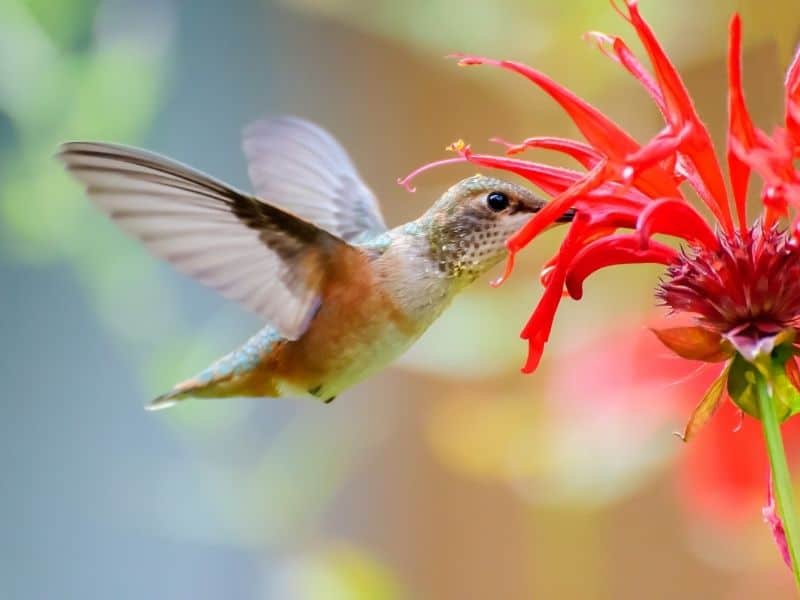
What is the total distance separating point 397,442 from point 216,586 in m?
0.31

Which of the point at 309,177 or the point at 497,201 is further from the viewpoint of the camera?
the point at 309,177

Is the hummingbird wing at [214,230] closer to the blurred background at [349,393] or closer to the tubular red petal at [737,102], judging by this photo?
the tubular red petal at [737,102]

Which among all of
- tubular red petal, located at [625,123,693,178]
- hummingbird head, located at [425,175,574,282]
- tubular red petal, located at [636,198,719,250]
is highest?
tubular red petal, located at [625,123,693,178]

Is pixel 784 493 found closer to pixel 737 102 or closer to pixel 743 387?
pixel 743 387

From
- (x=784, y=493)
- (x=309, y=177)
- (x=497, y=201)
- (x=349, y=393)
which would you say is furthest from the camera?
(x=349, y=393)

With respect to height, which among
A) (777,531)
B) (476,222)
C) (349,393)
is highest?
(476,222)

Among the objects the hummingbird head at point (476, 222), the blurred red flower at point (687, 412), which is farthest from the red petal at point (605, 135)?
the blurred red flower at point (687, 412)

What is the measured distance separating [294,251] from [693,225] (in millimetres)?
245

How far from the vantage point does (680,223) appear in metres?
0.40

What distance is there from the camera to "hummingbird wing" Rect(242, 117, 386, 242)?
66 centimetres

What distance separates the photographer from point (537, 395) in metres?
1.17

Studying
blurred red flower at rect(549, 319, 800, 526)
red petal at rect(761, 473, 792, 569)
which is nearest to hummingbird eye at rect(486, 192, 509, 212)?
red petal at rect(761, 473, 792, 569)

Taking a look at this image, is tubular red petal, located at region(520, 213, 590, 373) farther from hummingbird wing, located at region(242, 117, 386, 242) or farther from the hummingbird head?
hummingbird wing, located at region(242, 117, 386, 242)

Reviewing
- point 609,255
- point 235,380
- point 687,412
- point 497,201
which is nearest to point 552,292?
point 609,255
